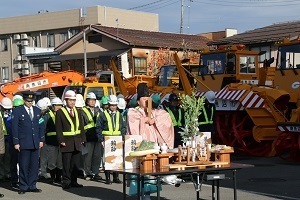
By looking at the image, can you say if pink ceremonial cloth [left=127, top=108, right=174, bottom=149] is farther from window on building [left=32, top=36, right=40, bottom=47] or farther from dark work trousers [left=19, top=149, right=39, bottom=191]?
window on building [left=32, top=36, right=40, bottom=47]

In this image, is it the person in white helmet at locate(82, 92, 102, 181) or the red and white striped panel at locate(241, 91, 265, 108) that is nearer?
the person in white helmet at locate(82, 92, 102, 181)

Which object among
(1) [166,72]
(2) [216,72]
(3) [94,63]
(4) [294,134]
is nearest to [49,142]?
(4) [294,134]

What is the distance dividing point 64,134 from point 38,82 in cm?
1398

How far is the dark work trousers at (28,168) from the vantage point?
12547 millimetres

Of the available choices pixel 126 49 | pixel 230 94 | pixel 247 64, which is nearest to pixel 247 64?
pixel 247 64

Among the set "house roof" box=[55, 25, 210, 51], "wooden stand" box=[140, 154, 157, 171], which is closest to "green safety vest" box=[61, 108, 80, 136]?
"wooden stand" box=[140, 154, 157, 171]

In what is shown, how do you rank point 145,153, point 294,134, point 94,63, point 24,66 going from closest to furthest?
point 145,153 < point 294,134 < point 94,63 < point 24,66

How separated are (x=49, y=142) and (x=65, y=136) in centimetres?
145

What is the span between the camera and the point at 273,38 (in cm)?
3675

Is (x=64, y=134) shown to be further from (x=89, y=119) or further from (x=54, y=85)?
(x=54, y=85)

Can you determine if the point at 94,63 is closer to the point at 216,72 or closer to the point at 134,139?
the point at 216,72

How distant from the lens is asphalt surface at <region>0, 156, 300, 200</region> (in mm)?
11859

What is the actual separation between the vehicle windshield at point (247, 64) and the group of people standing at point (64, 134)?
686 cm

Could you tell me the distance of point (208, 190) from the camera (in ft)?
41.1
